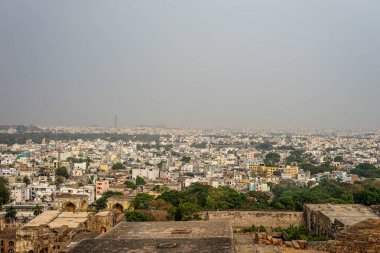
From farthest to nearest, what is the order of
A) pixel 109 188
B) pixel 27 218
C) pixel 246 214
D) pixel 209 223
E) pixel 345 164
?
pixel 345 164 → pixel 109 188 → pixel 27 218 → pixel 246 214 → pixel 209 223

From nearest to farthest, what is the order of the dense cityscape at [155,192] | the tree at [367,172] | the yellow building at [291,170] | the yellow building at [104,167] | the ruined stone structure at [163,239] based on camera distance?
the ruined stone structure at [163,239] → the dense cityscape at [155,192] → the tree at [367,172] → the yellow building at [291,170] → the yellow building at [104,167]

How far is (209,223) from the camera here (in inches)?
503

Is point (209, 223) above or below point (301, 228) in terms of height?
above

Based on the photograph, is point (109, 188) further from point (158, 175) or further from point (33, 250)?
point (33, 250)

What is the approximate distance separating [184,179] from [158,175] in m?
6.13

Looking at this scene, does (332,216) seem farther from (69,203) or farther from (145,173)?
(145,173)

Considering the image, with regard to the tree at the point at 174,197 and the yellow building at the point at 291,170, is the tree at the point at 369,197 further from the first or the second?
the yellow building at the point at 291,170

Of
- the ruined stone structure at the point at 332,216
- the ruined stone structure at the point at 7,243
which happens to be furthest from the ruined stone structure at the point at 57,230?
the ruined stone structure at the point at 332,216

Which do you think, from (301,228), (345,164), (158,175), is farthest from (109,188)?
(345,164)

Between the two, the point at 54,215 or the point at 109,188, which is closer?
the point at 54,215

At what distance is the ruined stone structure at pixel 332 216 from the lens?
16188 mm

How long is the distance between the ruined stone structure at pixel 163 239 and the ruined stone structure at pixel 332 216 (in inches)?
212

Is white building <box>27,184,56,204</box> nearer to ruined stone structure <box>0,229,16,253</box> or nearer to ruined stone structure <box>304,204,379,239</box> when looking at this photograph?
ruined stone structure <box>0,229,16,253</box>

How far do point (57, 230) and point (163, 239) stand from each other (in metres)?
6.87
